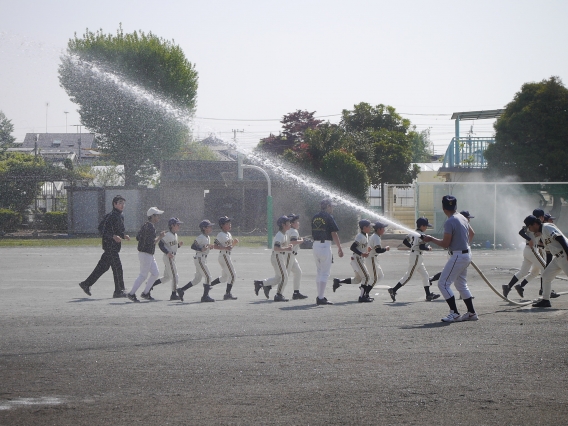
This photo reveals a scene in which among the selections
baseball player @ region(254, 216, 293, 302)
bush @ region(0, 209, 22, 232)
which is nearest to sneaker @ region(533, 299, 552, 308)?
baseball player @ region(254, 216, 293, 302)

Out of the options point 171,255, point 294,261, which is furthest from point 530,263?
point 171,255

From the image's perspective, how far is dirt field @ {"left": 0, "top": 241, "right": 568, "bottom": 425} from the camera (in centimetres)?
579

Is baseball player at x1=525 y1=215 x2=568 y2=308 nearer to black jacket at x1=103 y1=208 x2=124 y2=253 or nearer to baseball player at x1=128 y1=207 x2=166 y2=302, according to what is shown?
baseball player at x1=128 y1=207 x2=166 y2=302

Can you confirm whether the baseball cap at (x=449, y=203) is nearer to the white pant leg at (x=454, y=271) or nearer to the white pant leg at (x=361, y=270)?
the white pant leg at (x=454, y=271)

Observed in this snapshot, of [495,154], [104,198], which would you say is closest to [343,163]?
[495,154]

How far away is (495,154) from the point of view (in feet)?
110

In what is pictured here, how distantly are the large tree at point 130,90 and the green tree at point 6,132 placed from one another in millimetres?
36082

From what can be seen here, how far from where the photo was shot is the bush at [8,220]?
42875 mm

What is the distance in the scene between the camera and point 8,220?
43125 millimetres

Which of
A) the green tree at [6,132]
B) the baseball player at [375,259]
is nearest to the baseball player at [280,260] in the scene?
the baseball player at [375,259]

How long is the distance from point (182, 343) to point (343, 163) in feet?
91.1

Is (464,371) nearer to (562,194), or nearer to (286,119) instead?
(562,194)

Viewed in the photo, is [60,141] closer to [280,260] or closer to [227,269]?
[227,269]

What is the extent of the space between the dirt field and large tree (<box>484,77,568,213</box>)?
70.0 feet
